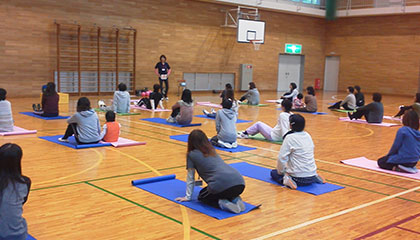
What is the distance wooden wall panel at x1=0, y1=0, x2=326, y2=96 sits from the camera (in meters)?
17.0

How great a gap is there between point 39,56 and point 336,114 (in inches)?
451

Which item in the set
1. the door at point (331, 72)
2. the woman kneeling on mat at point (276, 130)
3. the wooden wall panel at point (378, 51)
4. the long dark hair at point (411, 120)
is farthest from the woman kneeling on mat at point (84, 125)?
the door at point (331, 72)

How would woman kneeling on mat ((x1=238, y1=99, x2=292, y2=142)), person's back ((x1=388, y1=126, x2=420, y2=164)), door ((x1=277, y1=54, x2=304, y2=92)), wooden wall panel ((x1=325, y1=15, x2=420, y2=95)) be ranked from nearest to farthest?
person's back ((x1=388, y1=126, x2=420, y2=164)) → woman kneeling on mat ((x1=238, y1=99, x2=292, y2=142)) → wooden wall panel ((x1=325, y1=15, x2=420, y2=95)) → door ((x1=277, y1=54, x2=304, y2=92))

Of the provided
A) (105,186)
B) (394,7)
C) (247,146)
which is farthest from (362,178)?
(394,7)

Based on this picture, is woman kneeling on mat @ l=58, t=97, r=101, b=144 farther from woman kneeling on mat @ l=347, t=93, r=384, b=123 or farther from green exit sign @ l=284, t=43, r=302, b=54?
green exit sign @ l=284, t=43, r=302, b=54

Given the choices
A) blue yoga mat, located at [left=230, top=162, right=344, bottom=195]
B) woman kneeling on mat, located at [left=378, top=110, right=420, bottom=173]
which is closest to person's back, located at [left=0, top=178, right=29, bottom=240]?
blue yoga mat, located at [left=230, top=162, right=344, bottom=195]

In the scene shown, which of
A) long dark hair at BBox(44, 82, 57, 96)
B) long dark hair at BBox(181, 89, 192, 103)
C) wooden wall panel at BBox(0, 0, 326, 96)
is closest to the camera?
long dark hair at BBox(181, 89, 192, 103)

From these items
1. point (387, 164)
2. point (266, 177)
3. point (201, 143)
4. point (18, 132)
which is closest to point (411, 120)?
point (387, 164)

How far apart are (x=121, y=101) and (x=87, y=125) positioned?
5164 millimetres

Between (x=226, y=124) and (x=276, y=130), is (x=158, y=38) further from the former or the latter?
(x=226, y=124)

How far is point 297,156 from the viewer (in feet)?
20.0

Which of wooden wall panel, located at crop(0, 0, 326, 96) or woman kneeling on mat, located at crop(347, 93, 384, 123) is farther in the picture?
wooden wall panel, located at crop(0, 0, 326, 96)

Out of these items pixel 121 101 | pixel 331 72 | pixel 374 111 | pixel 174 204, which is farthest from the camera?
pixel 331 72

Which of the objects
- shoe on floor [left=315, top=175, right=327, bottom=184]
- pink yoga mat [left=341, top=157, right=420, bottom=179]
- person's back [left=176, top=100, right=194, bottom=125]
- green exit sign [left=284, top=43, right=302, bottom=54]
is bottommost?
pink yoga mat [left=341, top=157, right=420, bottom=179]
